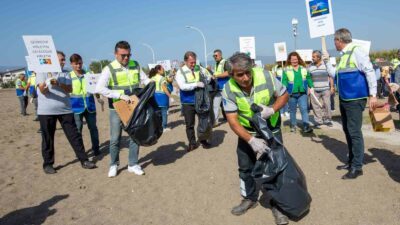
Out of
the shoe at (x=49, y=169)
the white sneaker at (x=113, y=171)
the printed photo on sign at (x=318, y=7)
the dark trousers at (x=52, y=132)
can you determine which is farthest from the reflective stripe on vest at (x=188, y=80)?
the shoe at (x=49, y=169)

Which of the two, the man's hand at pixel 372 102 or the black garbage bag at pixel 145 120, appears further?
the black garbage bag at pixel 145 120

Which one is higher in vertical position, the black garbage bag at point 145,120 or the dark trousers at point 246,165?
the black garbage bag at point 145,120

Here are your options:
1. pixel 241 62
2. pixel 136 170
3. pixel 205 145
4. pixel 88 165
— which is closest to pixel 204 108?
pixel 205 145

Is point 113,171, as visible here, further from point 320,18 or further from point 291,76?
point 291,76

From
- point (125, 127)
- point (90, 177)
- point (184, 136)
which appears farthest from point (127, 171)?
point (184, 136)

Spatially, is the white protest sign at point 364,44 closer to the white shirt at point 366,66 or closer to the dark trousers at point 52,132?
the white shirt at point 366,66

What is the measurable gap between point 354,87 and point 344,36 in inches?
28.1

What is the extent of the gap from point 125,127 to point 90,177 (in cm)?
135

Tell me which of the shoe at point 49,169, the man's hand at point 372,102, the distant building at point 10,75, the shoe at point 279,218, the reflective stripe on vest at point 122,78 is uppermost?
the distant building at point 10,75

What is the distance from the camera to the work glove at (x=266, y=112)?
10.6 ft

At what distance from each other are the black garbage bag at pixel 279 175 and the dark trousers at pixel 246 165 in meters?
0.25

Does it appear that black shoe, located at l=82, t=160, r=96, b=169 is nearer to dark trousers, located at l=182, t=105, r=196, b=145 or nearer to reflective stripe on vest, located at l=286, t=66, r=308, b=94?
dark trousers, located at l=182, t=105, r=196, b=145

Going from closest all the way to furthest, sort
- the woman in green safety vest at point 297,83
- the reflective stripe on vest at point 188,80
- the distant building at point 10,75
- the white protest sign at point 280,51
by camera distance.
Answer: the reflective stripe on vest at point 188,80 < the woman in green safety vest at point 297,83 < the white protest sign at point 280,51 < the distant building at point 10,75

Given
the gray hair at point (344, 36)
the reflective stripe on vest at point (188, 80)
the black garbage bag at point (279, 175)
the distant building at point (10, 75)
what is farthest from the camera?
the distant building at point (10, 75)
